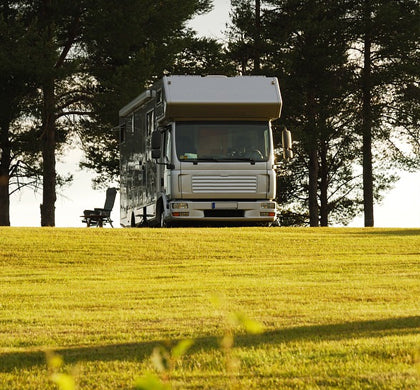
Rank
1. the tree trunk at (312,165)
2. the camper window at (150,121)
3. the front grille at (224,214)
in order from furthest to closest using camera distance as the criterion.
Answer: the tree trunk at (312,165) → the camper window at (150,121) → the front grille at (224,214)

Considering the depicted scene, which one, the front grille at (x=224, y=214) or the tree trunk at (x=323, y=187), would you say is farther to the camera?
the tree trunk at (x=323, y=187)

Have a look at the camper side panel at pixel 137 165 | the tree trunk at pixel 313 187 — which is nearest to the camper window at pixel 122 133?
the camper side panel at pixel 137 165

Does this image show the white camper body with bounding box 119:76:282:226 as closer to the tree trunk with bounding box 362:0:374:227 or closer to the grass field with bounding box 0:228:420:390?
the grass field with bounding box 0:228:420:390

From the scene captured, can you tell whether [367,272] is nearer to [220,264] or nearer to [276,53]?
[220,264]

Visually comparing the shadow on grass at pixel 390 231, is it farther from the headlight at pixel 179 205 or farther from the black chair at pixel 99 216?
the black chair at pixel 99 216

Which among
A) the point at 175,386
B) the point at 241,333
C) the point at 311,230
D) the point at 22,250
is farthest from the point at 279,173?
the point at 175,386

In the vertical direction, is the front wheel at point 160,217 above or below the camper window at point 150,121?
below

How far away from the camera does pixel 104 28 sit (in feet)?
124

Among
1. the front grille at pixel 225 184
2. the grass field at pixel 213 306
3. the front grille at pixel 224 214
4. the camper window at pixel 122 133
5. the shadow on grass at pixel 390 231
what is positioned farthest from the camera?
the camper window at pixel 122 133

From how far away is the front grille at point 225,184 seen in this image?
73.5ft

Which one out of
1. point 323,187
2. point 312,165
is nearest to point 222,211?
point 312,165

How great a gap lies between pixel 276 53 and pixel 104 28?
8361 millimetres

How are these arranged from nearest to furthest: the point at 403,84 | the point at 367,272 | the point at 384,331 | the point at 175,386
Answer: the point at 175,386 → the point at 384,331 → the point at 367,272 → the point at 403,84

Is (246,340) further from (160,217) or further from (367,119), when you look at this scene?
(367,119)
